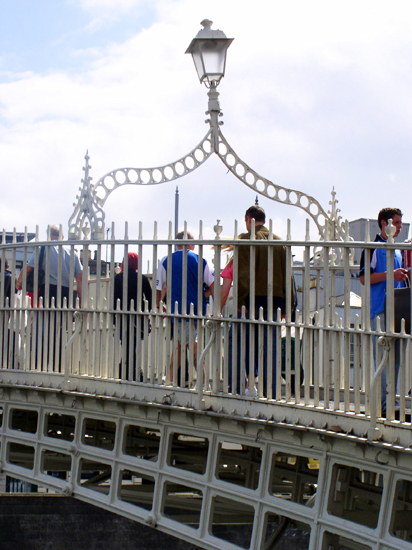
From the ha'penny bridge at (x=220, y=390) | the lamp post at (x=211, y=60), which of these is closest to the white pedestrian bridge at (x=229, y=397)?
the ha'penny bridge at (x=220, y=390)

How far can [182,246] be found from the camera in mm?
8312

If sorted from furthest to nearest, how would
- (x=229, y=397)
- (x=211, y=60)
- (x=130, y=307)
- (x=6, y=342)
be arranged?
(x=211, y=60), (x=6, y=342), (x=130, y=307), (x=229, y=397)

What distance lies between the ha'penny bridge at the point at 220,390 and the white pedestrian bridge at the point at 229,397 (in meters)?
0.02

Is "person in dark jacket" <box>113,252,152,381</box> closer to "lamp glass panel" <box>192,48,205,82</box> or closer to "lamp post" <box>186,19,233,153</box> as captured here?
"lamp post" <box>186,19,233,153</box>

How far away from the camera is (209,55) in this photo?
9.90 meters

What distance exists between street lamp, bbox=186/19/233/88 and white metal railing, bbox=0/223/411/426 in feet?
8.78

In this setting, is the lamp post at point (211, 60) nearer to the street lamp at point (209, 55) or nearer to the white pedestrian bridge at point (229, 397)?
the street lamp at point (209, 55)

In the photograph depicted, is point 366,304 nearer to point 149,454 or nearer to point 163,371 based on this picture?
point 163,371

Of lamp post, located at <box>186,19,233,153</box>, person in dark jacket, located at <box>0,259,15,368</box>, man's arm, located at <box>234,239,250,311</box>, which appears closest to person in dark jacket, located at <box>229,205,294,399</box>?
man's arm, located at <box>234,239,250,311</box>

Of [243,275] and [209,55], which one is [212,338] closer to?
[243,275]

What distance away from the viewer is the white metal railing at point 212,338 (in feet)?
21.9

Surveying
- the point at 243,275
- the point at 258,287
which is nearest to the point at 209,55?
the point at 243,275

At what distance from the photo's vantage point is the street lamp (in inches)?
384

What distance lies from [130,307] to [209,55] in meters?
3.56
